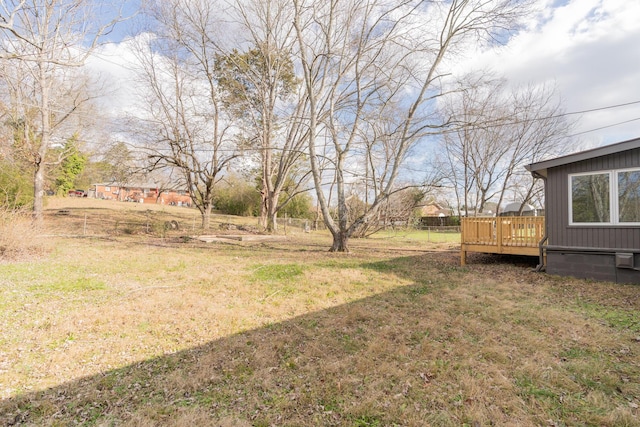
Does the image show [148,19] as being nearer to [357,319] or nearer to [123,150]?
[123,150]

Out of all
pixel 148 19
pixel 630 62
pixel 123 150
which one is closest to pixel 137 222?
pixel 123 150

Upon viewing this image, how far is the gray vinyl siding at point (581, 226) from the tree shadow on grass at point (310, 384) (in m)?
4.35

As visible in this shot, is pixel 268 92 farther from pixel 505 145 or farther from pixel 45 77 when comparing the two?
pixel 505 145

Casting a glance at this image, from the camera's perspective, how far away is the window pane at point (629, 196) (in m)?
6.21

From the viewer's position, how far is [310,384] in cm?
281

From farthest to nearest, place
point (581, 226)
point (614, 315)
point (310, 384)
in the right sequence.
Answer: point (581, 226) → point (614, 315) → point (310, 384)

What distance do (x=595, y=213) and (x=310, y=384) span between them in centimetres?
742

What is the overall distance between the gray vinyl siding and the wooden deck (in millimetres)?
666

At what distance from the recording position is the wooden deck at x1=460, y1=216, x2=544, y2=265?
26.3 ft

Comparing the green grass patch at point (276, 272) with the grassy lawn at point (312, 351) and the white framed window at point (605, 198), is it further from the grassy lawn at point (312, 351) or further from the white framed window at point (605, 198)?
the white framed window at point (605, 198)

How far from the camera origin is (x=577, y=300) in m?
5.32

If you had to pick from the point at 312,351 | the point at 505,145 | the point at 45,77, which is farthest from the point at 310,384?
the point at 505,145

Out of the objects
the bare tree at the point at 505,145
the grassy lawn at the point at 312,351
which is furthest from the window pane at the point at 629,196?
the bare tree at the point at 505,145

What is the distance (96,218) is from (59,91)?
7.87 metres
